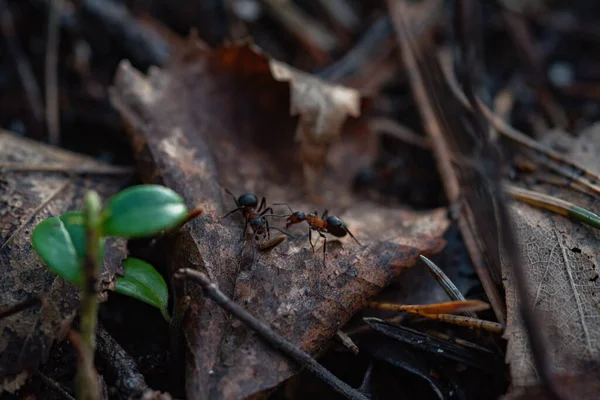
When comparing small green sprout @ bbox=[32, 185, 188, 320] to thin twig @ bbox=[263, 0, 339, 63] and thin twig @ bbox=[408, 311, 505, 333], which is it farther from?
thin twig @ bbox=[263, 0, 339, 63]

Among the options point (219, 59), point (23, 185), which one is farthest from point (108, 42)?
point (23, 185)

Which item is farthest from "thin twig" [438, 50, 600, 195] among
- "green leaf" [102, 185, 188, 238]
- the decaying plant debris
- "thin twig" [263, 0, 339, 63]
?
"green leaf" [102, 185, 188, 238]

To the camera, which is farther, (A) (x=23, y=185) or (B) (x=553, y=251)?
(A) (x=23, y=185)

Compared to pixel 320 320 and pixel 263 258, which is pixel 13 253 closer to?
pixel 263 258

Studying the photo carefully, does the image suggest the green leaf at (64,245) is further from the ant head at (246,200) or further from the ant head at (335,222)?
the ant head at (335,222)

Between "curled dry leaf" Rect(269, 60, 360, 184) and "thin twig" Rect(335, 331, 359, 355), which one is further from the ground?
"curled dry leaf" Rect(269, 60, 360, 184)

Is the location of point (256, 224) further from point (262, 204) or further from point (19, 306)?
point (19, 306)
